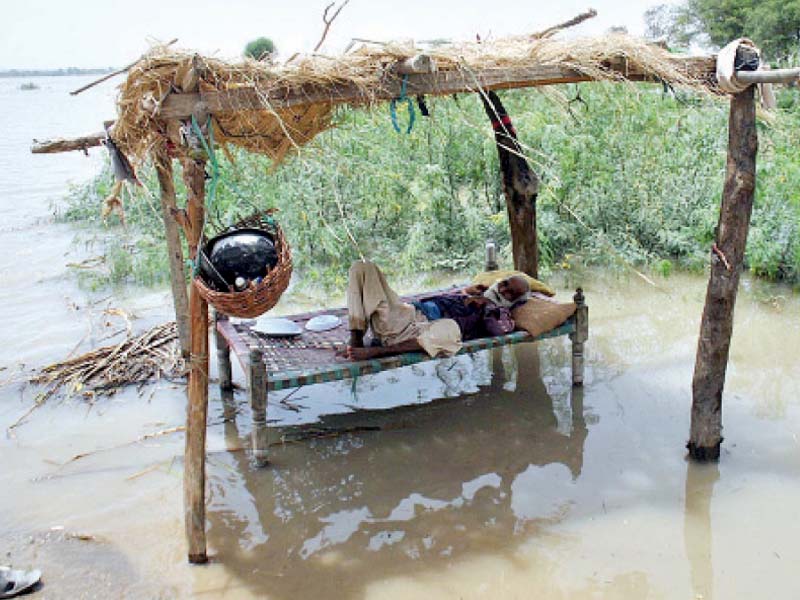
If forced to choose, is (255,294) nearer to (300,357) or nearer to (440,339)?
(300,357)

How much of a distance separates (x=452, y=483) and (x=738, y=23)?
2565cm

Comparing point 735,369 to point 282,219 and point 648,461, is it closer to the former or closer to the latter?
point 648,461

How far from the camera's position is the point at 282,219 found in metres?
9.88

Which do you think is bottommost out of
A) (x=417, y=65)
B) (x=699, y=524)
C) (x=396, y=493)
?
(x=699, y=524)

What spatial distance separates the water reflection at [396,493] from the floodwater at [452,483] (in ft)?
0.05

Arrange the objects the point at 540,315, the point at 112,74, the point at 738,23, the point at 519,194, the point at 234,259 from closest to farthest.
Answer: the point at 112,74 → the point at 234,259 → the point at 540,315 → the point at 519,194 → the point at 738,23

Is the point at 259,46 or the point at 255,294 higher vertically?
the point at 259,46

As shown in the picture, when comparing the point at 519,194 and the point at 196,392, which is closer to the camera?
the point at 196,392

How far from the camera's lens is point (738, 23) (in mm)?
25797

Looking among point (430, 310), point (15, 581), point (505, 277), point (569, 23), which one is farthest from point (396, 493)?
point (569, 23)

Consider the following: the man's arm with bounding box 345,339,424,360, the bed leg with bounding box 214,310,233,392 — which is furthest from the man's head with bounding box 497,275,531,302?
the bed leg with bounding box 214,310,233,392

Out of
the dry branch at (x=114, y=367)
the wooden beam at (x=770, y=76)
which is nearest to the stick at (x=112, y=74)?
the wooden beam at (x=770, y=76)

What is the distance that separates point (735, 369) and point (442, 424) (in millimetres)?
2677

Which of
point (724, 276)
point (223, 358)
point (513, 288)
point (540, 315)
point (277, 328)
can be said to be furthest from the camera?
point (223, 358)
